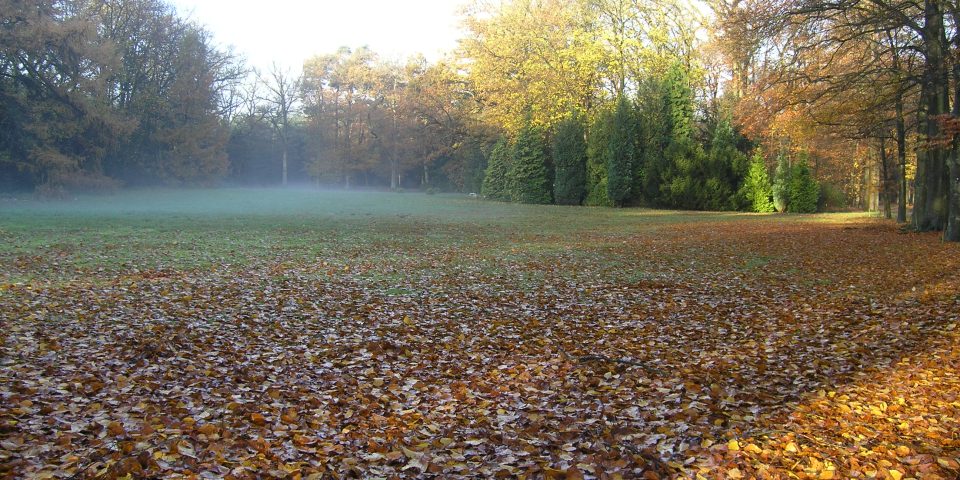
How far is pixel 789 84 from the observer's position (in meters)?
17.1

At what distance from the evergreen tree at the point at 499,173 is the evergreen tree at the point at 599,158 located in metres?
6.53

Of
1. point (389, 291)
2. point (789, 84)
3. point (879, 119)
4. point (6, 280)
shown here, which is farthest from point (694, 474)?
point (879, 119)

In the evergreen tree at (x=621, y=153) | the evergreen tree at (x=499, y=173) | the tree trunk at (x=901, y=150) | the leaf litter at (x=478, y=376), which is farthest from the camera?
the evergreen tree at (x=499, y=173)

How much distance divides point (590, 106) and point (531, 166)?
206 inches

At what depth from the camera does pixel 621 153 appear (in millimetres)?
34000

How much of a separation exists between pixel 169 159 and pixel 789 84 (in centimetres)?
4098

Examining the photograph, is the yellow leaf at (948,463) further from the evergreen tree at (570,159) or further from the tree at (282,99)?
the tree at (282,99)

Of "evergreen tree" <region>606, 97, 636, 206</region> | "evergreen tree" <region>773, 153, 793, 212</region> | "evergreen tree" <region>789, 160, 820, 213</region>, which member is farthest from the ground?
"evergreen tree" <region>606, 97, 636, 206</region>

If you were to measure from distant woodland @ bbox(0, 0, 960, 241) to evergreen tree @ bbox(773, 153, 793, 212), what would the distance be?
9 centimetres

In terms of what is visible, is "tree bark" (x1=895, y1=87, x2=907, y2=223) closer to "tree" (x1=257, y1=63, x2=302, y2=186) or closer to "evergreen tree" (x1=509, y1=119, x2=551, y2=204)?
"evergreen tree" (x1=509, y1=119, x2=551, y2=204)

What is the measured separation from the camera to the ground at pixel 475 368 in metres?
3.75

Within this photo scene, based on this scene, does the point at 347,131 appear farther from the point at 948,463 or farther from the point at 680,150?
the point at 948,463

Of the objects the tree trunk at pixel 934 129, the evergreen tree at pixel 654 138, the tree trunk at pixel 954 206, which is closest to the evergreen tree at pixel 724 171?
the evergreen tree at pixel 654 138

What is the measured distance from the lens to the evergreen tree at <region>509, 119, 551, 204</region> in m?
38.4
